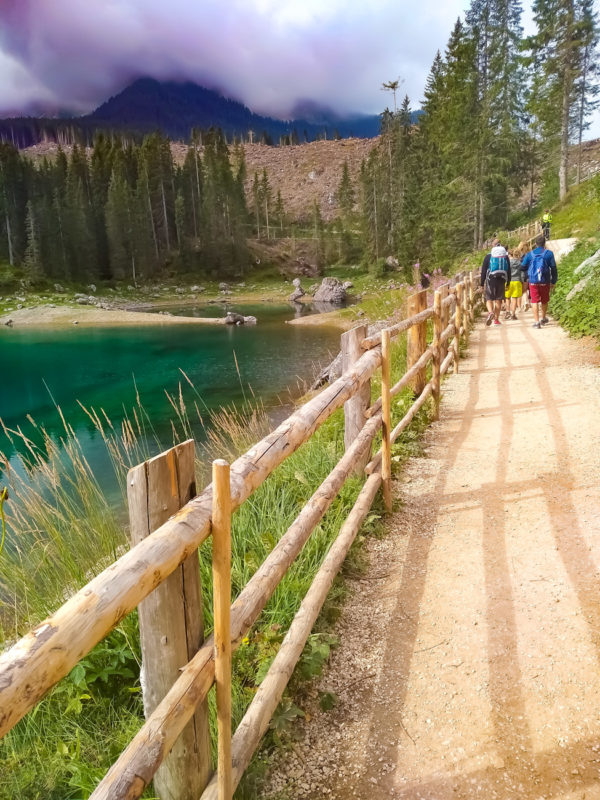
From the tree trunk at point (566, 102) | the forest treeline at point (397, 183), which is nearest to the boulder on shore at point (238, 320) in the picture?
the forest treeline at point (397, 183)

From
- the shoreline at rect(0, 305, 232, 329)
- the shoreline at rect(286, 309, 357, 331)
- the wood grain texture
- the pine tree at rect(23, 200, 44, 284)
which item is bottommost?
the shoreline at rect(286, 309, 357, 331)

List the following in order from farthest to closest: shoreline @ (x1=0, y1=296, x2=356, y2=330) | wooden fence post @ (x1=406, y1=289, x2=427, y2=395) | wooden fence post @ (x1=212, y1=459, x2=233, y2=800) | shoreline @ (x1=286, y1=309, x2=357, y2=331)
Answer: shoreline @ (x1=0, y1=296, x2=356, y2=330), shoreline @ (x1=286, y1=309, x2=357, y2=331), wooden fence post @ (x1=406, y1=289, x2=427, y2=395), wooden fence post @ (x1=212, y1=459, x2=233, y2=800)

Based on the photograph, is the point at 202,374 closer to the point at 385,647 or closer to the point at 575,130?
the point at 385,647

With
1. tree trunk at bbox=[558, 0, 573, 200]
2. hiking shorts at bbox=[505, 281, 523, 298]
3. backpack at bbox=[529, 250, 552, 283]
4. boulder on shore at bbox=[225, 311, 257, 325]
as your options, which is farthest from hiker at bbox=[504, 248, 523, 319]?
tree trunk at bbox=[558, 0, 573, 200]

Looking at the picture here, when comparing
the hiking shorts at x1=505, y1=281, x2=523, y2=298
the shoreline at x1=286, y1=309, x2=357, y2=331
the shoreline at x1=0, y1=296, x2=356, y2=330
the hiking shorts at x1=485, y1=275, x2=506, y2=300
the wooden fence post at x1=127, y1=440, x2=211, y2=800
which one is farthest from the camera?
the shoreline at x1=0, y1=296, x2=356, y2=330

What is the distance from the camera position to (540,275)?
472 inches

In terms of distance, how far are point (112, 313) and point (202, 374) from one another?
987 inches

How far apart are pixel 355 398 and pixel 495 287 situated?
391 inches

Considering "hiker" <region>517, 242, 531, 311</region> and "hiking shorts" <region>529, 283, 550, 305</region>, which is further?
"hiker" <region>517, 242, 531, 311</region>

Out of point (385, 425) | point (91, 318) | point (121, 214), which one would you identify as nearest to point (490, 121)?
point (91, 318)

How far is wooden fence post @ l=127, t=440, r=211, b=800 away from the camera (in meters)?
1.67

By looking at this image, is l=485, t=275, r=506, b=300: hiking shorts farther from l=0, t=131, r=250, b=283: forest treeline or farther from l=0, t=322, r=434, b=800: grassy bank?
l=0, t=131, r=250, b=283: forest treeline

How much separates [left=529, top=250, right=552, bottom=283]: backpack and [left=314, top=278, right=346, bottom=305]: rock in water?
36818mm

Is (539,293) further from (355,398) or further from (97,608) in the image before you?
(97,608)
